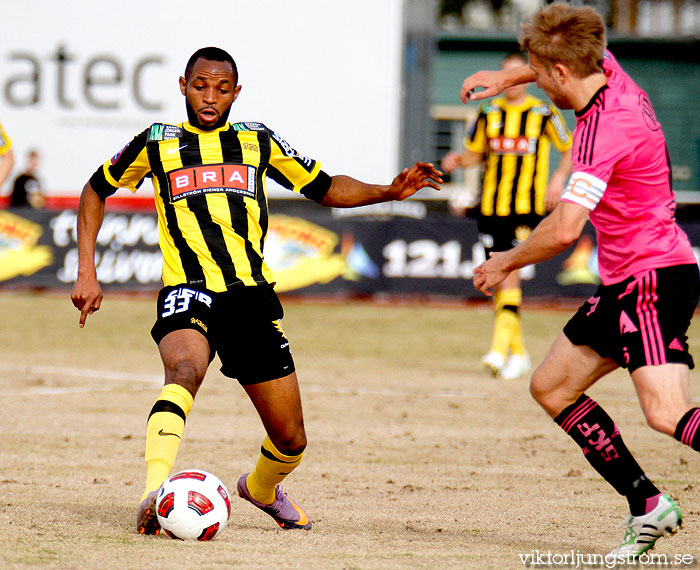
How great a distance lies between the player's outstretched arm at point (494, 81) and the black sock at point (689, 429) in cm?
178

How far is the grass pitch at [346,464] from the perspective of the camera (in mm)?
4516

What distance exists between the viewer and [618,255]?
174 inches

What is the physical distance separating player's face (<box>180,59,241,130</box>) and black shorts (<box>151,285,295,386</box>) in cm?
80

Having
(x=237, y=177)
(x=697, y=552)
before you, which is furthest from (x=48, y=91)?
(x=697, y=552)

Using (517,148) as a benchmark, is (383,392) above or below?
below

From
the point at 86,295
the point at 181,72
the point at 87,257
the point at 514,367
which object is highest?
the point at 87,257

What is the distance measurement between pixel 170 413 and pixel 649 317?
191 cm

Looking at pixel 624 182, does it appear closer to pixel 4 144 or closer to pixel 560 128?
pixel 4 144

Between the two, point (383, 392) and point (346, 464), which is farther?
point (383, 392)

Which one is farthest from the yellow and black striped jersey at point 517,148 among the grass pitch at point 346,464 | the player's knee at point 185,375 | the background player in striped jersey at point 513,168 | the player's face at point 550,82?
the player's knee at point 185,375

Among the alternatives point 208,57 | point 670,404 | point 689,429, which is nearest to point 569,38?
point 670,404

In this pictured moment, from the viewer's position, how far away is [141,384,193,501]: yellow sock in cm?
450

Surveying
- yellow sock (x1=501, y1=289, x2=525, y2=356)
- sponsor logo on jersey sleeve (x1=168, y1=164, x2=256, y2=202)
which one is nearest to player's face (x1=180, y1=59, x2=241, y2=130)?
sponsor logo on jersey sleeve (x1=168, y1=164, x2=256, y2=202)

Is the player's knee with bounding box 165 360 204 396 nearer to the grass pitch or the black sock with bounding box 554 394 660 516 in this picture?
the grass pitch
